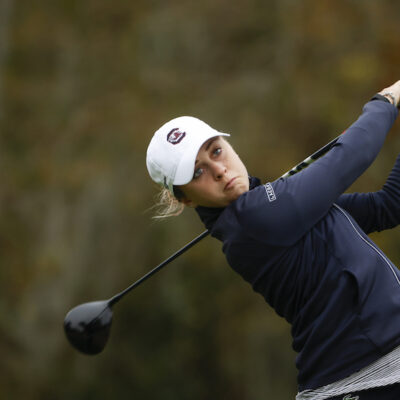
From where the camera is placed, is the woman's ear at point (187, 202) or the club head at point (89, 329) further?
the club head at point (89, 329)

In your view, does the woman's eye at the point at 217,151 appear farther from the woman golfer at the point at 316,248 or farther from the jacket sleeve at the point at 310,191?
the jacket sleeve at the point at 310,191

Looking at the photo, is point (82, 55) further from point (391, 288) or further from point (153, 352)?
point (391, 288)

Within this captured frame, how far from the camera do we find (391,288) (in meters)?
1.79

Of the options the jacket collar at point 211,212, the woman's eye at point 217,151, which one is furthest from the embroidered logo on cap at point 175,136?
the jacket collar at point 211,212

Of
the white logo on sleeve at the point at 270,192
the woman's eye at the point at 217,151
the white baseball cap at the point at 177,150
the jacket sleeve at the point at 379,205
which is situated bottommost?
the jacket sleeve at the point at 379,205

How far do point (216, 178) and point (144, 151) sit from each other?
502 cm

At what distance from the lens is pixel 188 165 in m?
1.87

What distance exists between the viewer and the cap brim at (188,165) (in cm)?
187

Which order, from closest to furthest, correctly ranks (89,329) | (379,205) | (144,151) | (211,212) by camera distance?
(211,212) → (379,205) → (89,329) → (144,151)

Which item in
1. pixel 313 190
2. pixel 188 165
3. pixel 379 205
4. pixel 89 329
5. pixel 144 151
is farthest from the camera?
pixel 144 151

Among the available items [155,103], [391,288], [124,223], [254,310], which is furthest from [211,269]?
[391,288]

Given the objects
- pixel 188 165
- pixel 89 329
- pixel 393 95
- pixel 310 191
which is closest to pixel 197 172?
pixel 188 165

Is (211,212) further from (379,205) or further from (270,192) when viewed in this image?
(379,205)

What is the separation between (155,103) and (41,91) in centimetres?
136
